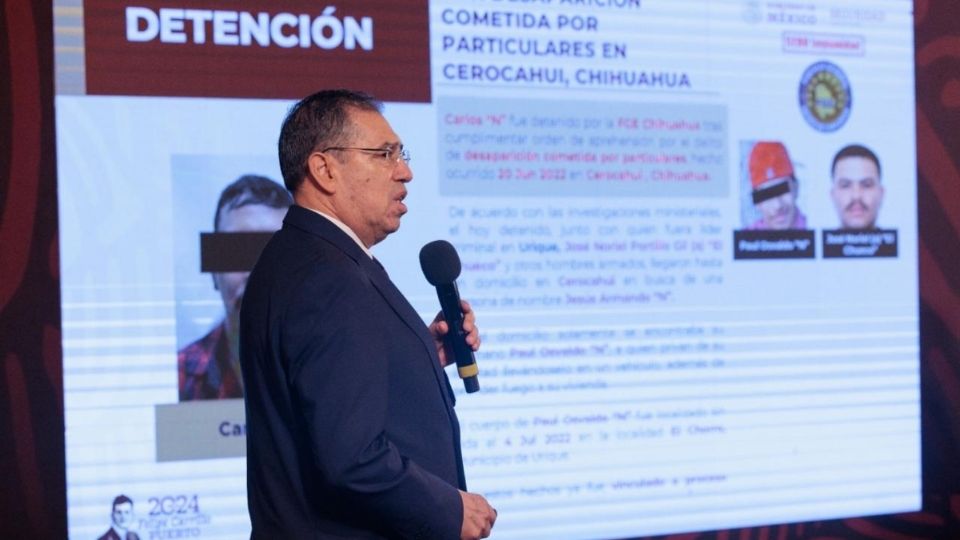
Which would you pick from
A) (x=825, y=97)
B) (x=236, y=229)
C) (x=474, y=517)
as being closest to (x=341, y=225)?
(x=474, y=517)

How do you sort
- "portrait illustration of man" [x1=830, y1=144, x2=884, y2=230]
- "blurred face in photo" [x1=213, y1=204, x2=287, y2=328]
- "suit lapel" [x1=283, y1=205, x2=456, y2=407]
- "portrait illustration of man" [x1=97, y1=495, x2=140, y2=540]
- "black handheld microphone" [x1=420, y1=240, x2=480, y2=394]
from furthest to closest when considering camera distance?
"portrait illustration of man" [x1=830, y1=144, x2=884, y2=230], "blurred face in photo" [x1=213, y1=204, x2=287, y2=328], "portrait illustration of man" [x1=97, y1=495, x2=140, y2=540], "black handheld microphone" [x1=420, y1=240, x2=480, y2=394], "suit lapel" [x1=283, y1=205, x2=456, y2=407]

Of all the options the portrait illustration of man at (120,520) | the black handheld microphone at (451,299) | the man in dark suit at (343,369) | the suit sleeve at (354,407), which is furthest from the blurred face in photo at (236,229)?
the suit sleeve at (354,407)

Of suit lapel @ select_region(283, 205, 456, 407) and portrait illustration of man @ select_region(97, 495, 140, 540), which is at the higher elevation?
suit lapel @ select_region(283, 205, 456, 407)

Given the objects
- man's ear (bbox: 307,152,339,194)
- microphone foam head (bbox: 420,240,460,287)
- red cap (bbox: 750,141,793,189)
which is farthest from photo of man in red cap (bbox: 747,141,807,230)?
man's ear (bbox: 307,152,339,194)

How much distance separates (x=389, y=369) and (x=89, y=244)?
1501mm

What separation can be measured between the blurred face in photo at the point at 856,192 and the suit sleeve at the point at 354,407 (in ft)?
8.39

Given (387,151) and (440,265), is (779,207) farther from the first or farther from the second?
(387,151)

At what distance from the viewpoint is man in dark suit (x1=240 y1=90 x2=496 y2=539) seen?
1759 millimetres

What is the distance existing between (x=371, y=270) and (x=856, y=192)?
8.39 feet

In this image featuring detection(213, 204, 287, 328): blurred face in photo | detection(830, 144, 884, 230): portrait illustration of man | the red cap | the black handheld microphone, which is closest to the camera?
Answer: the black handheld microphone

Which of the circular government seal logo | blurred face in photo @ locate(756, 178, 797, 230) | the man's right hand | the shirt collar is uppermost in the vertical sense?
the circular government seal logo

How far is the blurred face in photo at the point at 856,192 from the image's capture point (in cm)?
397

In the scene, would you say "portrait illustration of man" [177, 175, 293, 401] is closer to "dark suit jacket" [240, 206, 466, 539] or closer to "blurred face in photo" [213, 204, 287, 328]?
"blurred face in photo" [213, 204, 287, 328]

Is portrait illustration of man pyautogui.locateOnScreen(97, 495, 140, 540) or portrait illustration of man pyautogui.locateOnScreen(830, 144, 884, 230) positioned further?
portrait illustration of man pyautogui.locateOnScreen(830, 144, 884, 230)
